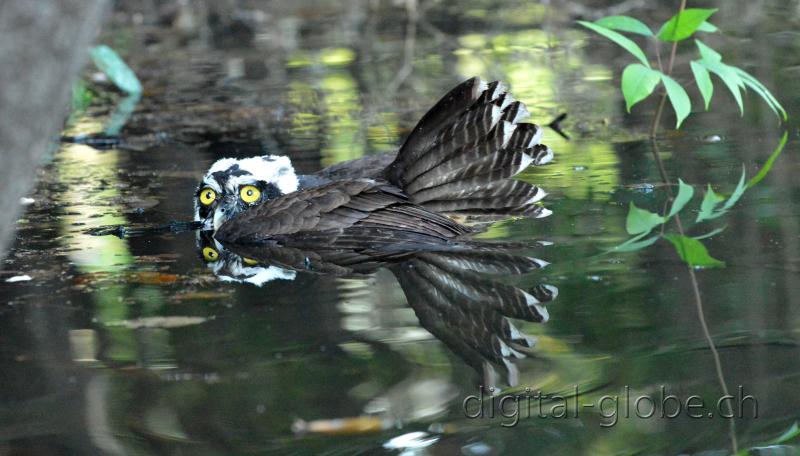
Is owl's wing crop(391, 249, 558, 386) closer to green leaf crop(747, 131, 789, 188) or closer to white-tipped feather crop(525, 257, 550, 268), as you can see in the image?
white-tipped feather crop(525, 257, 550, 268)

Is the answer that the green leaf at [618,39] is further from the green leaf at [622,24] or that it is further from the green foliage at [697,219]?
the green foliage at [697,219]

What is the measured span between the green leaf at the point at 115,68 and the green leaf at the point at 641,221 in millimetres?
5598

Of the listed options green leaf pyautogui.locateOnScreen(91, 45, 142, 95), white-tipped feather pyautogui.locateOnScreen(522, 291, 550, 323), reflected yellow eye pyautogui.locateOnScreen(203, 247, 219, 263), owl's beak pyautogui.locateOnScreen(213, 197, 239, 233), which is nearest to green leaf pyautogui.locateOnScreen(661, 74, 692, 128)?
white-tipped feather pyautogui.locateOnScreen(522, 291, 550, 323)

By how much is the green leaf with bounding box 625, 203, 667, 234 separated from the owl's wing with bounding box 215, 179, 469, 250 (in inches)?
29.7

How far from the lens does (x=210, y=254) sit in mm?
5320

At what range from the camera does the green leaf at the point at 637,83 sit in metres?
5.75

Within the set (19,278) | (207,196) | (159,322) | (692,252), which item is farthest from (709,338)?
(19,278)

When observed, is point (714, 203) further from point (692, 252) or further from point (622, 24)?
point (622, 24)

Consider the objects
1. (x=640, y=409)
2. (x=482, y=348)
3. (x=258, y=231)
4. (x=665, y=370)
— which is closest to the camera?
(x=640, y=409)

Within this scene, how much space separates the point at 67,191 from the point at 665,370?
4287 mm

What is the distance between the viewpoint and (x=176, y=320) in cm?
436

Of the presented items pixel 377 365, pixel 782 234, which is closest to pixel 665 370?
pixel 377 365

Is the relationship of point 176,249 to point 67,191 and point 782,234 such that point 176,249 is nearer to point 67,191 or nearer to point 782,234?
point 67,191

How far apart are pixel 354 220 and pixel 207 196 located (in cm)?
91
